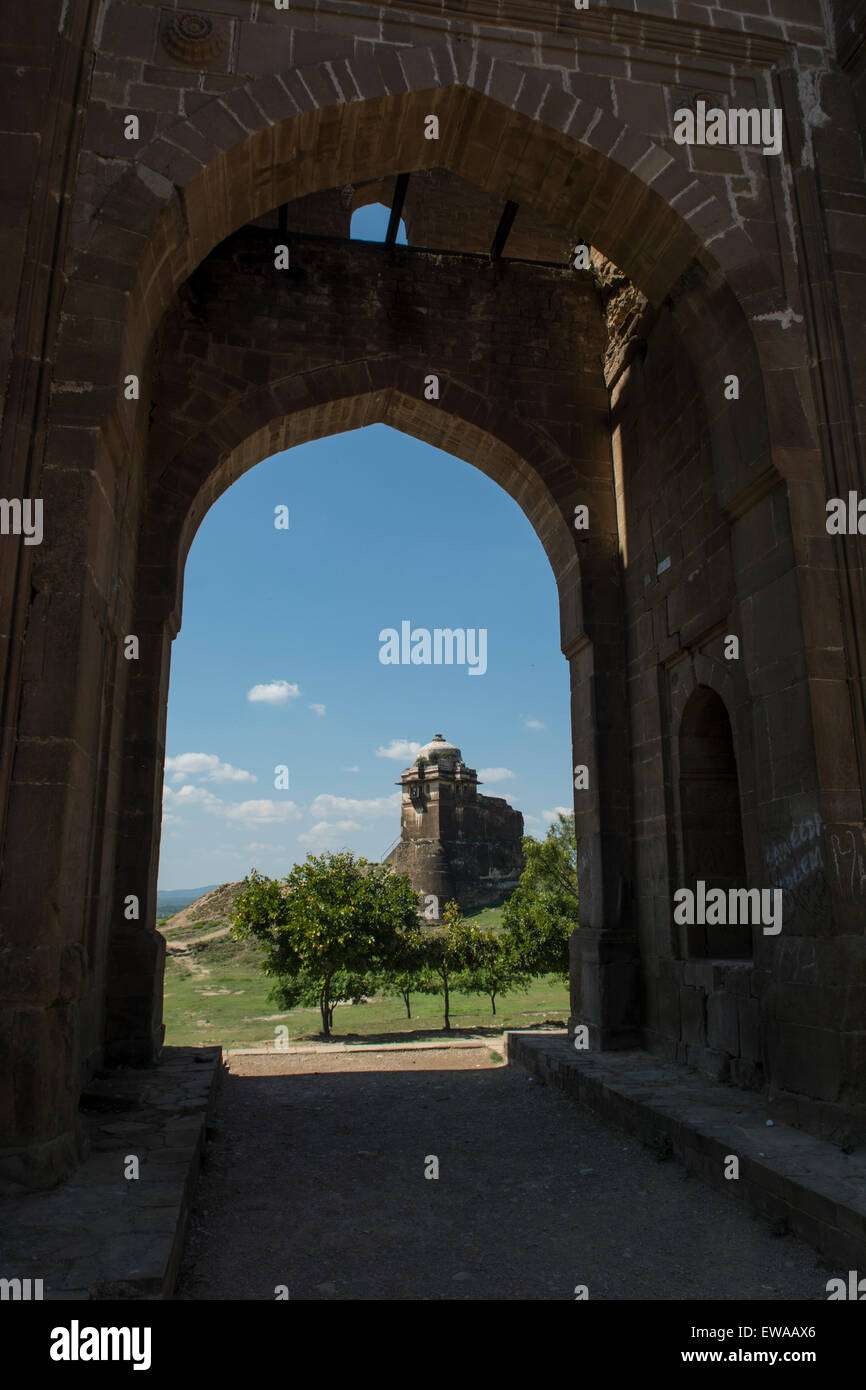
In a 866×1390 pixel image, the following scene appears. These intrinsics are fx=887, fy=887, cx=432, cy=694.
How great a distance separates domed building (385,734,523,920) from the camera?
28.0 meters

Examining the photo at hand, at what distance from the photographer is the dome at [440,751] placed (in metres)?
29.8

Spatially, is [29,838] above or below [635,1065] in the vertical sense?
above

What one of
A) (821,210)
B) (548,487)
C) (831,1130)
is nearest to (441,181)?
(548,487)

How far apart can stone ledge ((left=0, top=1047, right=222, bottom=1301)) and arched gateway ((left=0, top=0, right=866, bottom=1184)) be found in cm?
27

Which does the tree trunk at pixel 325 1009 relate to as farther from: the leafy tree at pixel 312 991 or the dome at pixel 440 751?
the dome at pixel 440 751

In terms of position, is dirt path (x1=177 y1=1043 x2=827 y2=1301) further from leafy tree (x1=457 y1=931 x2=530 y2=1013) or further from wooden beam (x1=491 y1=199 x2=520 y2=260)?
leafy tree (x1=457 y1=931 x2=530 y2=1013)

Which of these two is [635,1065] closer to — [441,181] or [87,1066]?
[87,1066]

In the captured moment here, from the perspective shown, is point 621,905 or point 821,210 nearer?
point 821,210

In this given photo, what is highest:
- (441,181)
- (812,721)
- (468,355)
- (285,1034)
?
(441,181)

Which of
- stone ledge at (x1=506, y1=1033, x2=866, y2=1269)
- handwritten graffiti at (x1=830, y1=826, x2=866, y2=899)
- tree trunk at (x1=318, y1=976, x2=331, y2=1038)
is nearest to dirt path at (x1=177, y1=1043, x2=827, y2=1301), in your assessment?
stone ledge at (x1=506, y1=1033, x2=866, y2=1269)

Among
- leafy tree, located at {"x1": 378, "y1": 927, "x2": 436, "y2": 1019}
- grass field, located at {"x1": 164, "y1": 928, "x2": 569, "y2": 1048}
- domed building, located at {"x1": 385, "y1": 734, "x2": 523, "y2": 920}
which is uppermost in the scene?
domed building, located at {"x1": 385, "y1": 734, "x2": 523, "y2": 920}

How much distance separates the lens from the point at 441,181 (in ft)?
32.4

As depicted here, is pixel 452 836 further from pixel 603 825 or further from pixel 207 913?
pixel 603 825

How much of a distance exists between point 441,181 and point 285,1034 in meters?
12.3
